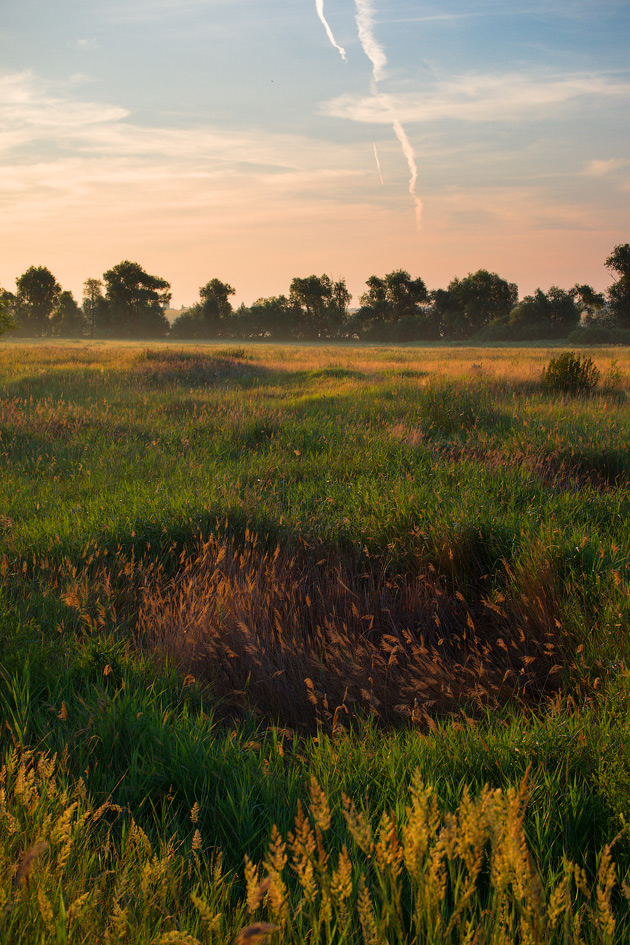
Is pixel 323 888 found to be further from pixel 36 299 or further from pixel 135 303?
pixel 36 299

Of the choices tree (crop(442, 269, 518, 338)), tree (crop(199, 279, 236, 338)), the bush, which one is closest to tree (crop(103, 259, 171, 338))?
tree (crop(199, 279, 236, 338))

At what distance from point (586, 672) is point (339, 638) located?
125cm

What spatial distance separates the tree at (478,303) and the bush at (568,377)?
2687 inches

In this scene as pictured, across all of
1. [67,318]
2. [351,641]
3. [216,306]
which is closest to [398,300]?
[216,306]

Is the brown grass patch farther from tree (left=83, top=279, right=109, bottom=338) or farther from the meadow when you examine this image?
tree (left=83, top=279, right=109, bottom=338)

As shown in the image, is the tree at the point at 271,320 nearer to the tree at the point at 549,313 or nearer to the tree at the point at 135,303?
the tree at the point at 135,303

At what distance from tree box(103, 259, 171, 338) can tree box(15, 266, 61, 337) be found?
1117 centimetres

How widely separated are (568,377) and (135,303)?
88267 millimetres

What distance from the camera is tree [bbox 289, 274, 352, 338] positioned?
8469 centimetres

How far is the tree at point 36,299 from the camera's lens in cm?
9025

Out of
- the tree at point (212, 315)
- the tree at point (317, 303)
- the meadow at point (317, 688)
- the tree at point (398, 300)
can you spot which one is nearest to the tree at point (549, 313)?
the tree at point (398, 300)

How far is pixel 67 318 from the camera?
9450 centimetres

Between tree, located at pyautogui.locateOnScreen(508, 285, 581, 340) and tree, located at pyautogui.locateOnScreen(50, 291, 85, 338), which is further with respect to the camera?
tree, located at pyautogui.locateOnScreen(50, 291, 85, 338)

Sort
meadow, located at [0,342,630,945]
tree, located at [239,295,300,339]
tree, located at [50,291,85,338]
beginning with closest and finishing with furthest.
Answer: meadow, located at [0,342,630,945] → tree, located at [239,295,300,339] → tree, located at [50,291,85,338]
